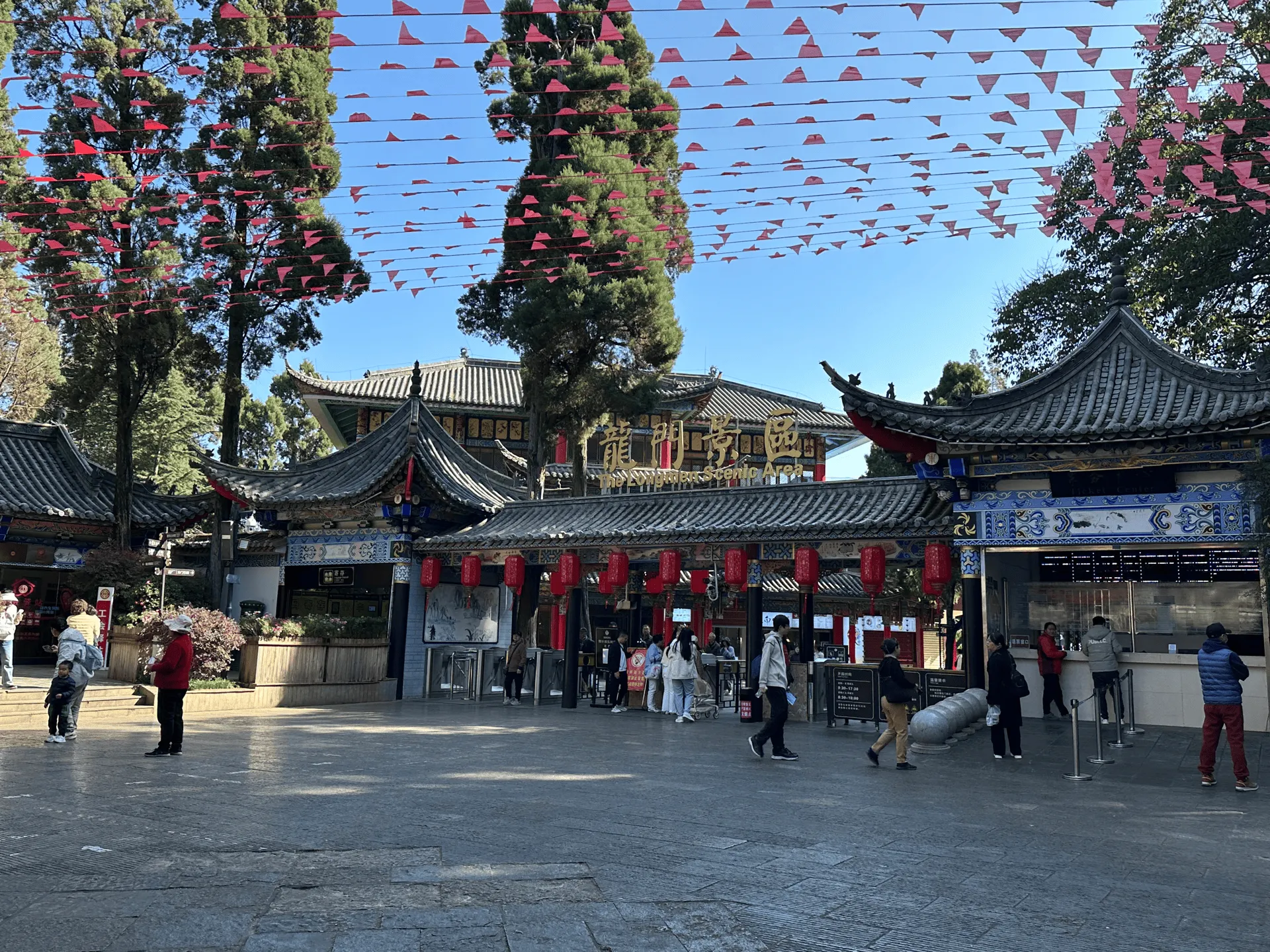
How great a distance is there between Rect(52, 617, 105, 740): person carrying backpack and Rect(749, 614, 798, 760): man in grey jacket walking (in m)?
8.03

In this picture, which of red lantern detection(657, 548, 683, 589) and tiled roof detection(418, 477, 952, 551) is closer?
tiled roof detection(418, 477, 952, 551)

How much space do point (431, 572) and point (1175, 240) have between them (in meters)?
15.7

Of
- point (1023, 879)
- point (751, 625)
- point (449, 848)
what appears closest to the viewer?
point (1023, 879)

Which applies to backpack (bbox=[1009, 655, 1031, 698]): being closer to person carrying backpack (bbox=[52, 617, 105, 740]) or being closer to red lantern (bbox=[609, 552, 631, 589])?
red lantern (bbox=[609, 552, 631, 589])

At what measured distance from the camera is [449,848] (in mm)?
6383

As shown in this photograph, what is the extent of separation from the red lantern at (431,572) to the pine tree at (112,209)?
692cm

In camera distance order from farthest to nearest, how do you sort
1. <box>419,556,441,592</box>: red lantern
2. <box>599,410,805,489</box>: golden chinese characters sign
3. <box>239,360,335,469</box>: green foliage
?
<box>239,360,335,469</box>: green foliage, <box>419,556,441,592</box>: red lantern, <box>599,410,805,489</box>: golden chinese characters sign

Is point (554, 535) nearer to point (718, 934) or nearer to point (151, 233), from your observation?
point (151, 233)

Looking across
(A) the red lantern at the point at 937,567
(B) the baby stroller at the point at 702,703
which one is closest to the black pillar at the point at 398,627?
(B) the baby stroller at the point at 702,703

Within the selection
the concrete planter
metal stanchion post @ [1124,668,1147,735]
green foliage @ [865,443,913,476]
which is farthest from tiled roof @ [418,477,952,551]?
green foliage @ [865,443,913,476]

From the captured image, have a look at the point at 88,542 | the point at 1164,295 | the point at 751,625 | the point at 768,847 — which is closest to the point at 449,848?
the point at 768,847

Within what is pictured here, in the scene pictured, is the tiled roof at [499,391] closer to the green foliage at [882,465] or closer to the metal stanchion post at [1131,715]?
the green foliage at [882,465]

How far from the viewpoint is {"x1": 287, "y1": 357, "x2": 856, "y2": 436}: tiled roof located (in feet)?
112

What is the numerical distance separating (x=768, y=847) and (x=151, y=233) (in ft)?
63.3
